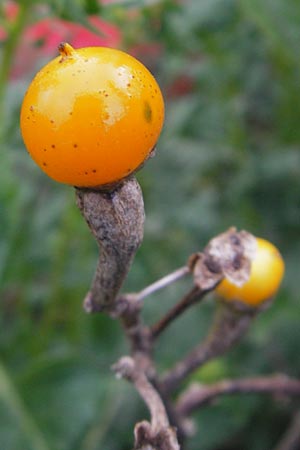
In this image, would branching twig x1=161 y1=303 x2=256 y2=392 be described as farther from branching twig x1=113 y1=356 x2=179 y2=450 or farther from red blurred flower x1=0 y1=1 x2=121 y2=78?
red blurred flower x1=0 y1=1 x2=121 y2=78

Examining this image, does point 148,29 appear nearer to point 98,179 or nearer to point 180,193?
point 180,193

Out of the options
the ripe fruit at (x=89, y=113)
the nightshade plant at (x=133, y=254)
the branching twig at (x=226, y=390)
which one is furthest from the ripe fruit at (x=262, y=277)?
the ripe fruit at (x=89, y=113)

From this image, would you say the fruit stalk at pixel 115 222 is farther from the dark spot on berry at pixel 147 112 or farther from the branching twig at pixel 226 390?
the branching twig at pixel 226 390

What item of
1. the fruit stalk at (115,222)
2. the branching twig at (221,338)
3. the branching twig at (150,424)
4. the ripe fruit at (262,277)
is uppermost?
the fruit stalk at (115,222)

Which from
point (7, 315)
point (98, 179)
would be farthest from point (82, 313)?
point (98, 179)

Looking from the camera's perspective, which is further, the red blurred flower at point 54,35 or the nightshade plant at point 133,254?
the red blurred flower at point 54,35

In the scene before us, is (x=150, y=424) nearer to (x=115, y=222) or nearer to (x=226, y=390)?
(x=115, y=222)

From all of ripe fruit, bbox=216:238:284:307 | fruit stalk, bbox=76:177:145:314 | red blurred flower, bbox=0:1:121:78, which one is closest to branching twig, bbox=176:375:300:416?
ripe fruit, bbox=216:238:284:307
